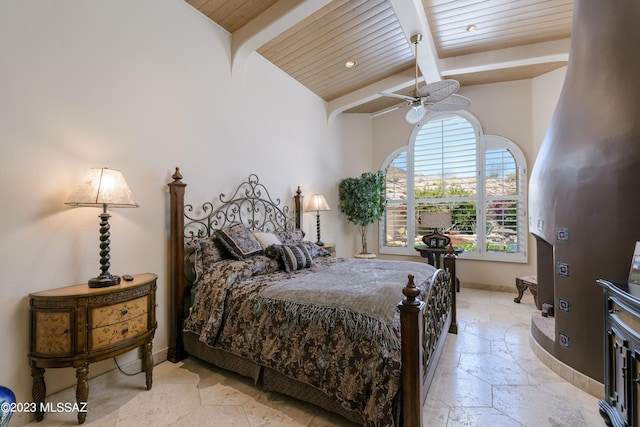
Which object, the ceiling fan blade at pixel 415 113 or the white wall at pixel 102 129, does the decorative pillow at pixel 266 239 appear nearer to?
the white wall at pixel 102 129

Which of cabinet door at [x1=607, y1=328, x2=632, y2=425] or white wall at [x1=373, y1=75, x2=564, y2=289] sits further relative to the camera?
white wall at [x1=373, y1=75, x2=564, y2=289]

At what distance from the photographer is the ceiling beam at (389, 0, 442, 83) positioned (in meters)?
2.72

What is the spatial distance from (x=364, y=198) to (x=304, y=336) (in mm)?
3700

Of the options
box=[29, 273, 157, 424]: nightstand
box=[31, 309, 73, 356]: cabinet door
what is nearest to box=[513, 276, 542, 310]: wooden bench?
box=[29, 273, 157, 424]: nightstand

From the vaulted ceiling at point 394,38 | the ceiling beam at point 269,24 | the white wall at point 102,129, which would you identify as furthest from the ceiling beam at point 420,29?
the white wall at point 102,129

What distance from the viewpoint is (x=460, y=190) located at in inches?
194

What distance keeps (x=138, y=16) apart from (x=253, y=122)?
4.80 feet

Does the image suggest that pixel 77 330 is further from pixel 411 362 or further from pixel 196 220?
pixel 411 362

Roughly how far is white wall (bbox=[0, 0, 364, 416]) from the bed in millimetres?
270

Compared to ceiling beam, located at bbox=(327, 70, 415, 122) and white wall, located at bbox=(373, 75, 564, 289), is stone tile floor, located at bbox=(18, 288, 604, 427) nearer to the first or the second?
white wall, located at bbox=(373, 75, 564, 289)

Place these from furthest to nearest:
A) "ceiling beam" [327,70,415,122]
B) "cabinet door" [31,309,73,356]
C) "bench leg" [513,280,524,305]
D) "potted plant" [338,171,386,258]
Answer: "potted plant" [338,171,386,258], "ceiling beam" [327,70,415,122], "bench leg" [513,280,524,305], "cabinet door" [31,309,73,356]

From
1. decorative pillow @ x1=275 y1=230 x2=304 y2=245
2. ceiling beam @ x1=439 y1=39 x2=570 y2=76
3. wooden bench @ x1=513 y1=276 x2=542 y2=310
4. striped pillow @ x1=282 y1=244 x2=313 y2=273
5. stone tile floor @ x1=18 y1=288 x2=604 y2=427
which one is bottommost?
stone tile floor @ x1=18 y1=288 x2=604 y2=427

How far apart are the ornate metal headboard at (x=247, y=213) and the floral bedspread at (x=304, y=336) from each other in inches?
24.0

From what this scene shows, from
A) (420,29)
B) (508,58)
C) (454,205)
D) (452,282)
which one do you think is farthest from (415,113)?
(454,205)
